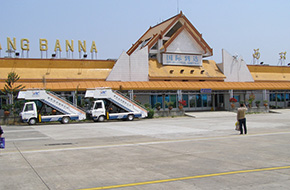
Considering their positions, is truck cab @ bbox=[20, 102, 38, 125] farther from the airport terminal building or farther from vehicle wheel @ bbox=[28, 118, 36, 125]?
the airport terminal building

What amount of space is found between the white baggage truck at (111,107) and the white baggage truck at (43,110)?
1.61 meters

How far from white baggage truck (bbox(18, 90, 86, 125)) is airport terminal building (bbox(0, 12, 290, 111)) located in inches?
230

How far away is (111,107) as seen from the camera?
34688 millimetres

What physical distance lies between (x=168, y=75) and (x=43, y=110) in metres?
19.2

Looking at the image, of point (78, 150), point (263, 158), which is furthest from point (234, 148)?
point (78, 150)

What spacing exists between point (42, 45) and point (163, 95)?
18.4 m

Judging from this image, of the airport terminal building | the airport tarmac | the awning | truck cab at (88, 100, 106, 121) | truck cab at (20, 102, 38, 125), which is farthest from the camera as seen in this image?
the airport terminal building

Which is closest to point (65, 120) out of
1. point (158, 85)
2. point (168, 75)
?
point (158, 85)

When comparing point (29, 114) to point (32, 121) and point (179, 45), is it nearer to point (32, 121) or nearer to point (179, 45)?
point (32, 121)

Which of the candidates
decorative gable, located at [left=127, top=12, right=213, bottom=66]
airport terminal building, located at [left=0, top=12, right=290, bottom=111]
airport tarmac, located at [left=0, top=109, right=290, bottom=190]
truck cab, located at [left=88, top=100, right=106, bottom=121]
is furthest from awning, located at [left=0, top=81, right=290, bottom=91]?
airport tarmac, located at [left=0, top=109, right=290, bottom=190]

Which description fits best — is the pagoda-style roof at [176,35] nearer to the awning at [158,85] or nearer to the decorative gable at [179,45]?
the decorative gable at [179,45]

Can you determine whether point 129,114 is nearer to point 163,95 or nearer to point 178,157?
point 163,95

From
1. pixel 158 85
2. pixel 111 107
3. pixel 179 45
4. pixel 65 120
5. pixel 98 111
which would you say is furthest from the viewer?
pixel 179 45

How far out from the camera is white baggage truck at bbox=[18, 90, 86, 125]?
30.3 meters
